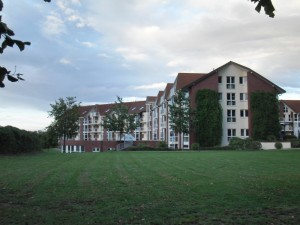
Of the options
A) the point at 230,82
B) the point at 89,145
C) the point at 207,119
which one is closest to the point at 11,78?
the point at 207,119

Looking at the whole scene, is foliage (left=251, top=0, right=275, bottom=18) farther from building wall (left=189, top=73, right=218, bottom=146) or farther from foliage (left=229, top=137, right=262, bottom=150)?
building wall (left=189, top=73, right=218, bottom=146)

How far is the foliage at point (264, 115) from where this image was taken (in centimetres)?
5641

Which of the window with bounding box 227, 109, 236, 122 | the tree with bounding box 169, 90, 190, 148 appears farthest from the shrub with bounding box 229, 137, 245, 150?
the window with bounding box 227, 109, 236, 122

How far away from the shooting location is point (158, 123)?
82.9 meters

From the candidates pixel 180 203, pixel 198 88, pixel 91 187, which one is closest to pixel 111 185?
pixel 91 187

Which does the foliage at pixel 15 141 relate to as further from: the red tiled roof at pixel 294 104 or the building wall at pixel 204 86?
the red tiled roof at pixel 294 104

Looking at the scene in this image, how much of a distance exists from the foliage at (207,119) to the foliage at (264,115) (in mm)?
5489

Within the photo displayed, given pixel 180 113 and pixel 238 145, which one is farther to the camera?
pixel 180 113

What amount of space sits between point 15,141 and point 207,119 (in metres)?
30.7

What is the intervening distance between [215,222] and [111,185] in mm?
5485

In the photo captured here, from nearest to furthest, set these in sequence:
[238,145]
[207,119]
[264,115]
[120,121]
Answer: [238,145] → [207,119] → [264,115] → [120,121]

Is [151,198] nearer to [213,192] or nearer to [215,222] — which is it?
[213,192]

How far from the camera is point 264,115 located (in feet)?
186

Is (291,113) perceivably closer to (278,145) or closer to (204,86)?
(204,86)
